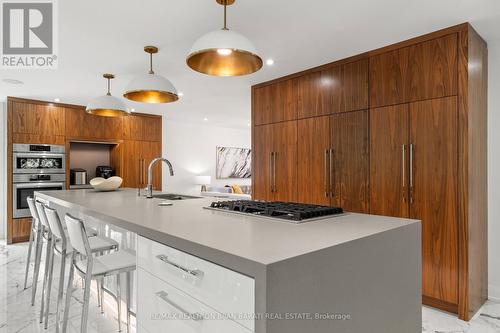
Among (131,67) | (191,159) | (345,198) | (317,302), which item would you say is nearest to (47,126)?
(131,67)

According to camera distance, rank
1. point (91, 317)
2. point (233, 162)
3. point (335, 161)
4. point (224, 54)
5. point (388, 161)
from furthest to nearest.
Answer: point (233, 162) → point (335, 161) → point (388, 161) → point (91, 317) → point (224, 54)

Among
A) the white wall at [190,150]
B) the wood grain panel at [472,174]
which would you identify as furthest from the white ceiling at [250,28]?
the white wall at [190,150]

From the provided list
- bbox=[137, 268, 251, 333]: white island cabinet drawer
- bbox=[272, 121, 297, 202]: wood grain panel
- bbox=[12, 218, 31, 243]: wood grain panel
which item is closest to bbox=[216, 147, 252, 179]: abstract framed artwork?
bbox=[272, 121, 297, 202]: wood grain panel

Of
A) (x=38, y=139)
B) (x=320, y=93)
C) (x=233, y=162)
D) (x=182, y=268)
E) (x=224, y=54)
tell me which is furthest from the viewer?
(x=233, y=162)

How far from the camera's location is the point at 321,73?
3631 millimetres

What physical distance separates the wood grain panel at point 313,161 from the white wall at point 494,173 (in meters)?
1.51

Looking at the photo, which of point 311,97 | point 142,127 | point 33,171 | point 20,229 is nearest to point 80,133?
point 33,171

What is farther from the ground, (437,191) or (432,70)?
(432,70)

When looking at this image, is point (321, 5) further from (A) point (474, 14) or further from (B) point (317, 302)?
(B) point (317, 302)

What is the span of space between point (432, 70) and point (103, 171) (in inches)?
218

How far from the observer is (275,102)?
13.7ft

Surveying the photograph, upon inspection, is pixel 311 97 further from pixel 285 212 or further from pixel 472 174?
pixel 285 212

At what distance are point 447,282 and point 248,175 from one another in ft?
22.3

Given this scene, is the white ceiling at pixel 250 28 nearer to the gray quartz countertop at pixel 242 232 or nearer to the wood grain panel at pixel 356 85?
the wood grain panel at pixel 356 85
